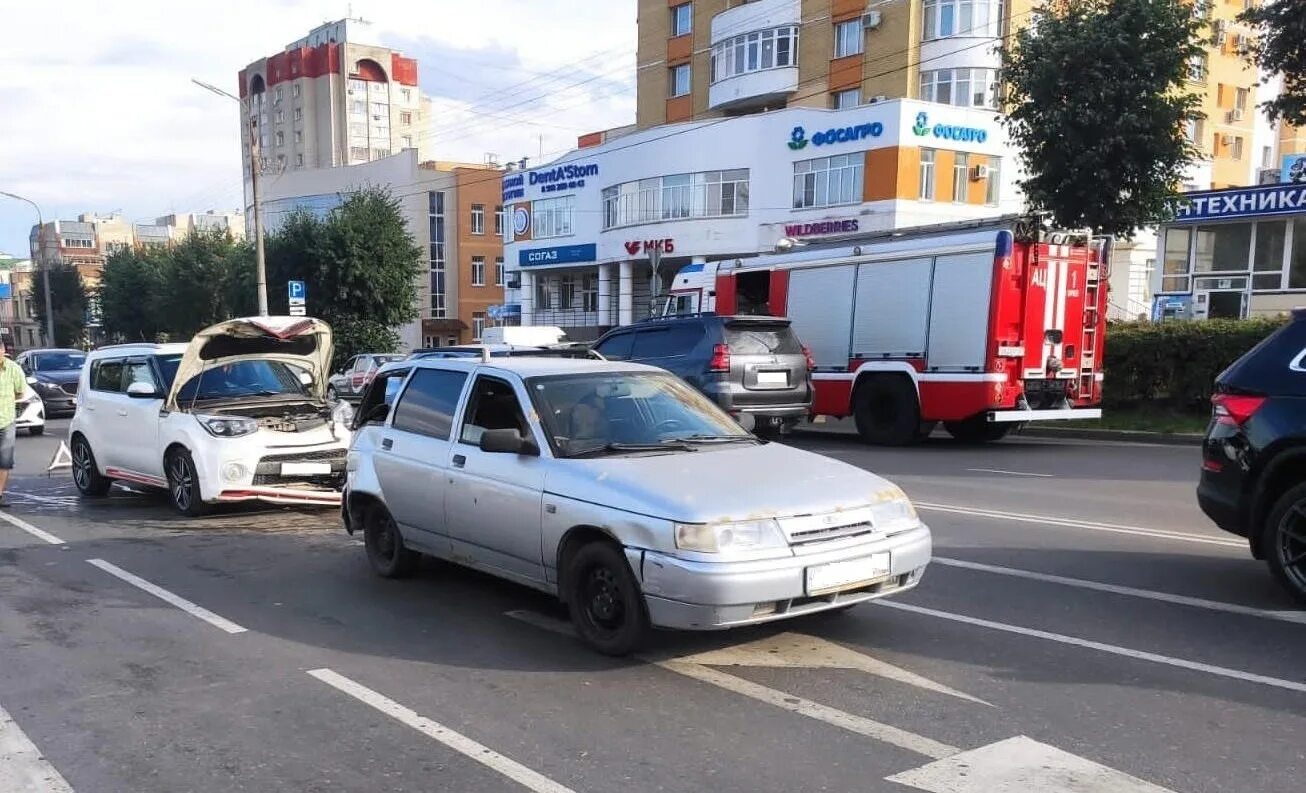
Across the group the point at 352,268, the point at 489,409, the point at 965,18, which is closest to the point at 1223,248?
the point at 965,18

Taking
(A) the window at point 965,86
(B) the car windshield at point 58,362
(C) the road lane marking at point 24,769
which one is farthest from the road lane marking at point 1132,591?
(A) the window at point 965,86

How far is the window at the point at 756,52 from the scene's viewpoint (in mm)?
43000

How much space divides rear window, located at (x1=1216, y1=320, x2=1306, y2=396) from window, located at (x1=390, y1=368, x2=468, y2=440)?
487 centimetres

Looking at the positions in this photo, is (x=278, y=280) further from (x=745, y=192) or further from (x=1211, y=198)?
(x=1211, y=198)

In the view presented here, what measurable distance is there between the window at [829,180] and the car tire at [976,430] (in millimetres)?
20616

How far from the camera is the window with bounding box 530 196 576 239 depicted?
46344 mm

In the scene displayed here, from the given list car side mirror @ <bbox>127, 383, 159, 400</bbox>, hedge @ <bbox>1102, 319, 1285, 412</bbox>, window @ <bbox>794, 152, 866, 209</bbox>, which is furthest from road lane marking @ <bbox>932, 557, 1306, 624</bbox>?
window @ <bbox>794, 152, 866, 209</bbox>

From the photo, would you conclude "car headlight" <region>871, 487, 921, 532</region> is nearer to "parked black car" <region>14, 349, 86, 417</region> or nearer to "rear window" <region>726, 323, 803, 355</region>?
"rear window" <region>726, 323, 803, 355</region>

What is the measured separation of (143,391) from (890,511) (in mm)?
8053

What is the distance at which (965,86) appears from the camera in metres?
38.6

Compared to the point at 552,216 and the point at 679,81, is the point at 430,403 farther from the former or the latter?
the point at 679,81

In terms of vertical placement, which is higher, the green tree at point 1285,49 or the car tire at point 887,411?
the green tree at point 1285,49

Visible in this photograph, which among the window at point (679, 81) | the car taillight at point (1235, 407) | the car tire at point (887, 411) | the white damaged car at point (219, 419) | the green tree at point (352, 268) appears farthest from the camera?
the window at point (679, 81)

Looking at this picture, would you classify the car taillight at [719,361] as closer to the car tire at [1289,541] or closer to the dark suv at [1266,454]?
the dark suv at [1266,454]
